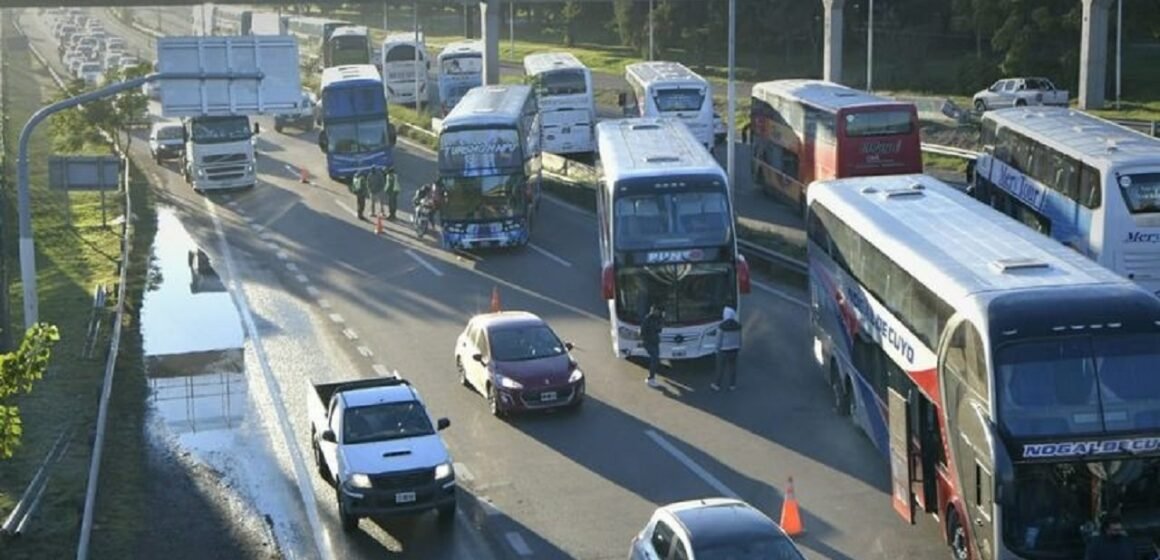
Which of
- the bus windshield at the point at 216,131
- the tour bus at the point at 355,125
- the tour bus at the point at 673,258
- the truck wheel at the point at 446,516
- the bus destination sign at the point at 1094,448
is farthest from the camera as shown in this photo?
the tour bus at the point at 355,125

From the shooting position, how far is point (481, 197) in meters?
41.2

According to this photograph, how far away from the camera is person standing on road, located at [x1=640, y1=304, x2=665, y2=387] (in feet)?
90.4

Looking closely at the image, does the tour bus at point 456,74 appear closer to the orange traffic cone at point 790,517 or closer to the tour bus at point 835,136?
the tour bus at point 835,136

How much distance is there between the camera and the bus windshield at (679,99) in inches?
2153

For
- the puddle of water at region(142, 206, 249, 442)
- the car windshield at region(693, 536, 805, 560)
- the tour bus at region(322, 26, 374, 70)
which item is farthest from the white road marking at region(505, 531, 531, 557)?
the tour bus at region(322, 26, 374, 70)

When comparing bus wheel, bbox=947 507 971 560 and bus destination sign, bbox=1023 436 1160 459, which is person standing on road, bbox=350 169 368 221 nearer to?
bus wheel, bbox=947 507 971 560

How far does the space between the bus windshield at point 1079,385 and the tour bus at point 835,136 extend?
2423 centimetres

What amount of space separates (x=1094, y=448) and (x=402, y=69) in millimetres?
65391

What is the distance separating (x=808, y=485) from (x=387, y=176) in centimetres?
2713

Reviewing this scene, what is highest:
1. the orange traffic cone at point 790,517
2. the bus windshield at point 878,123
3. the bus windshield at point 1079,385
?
the bus windshield at point 878,123

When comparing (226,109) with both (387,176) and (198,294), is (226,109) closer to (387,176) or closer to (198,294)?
(198,294)

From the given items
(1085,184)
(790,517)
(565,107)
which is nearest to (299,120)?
(565,107)

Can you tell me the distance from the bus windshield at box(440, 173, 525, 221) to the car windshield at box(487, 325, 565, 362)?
1427 centimetres

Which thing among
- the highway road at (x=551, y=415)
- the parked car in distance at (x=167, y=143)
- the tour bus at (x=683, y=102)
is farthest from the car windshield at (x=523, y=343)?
the parked car in distance at (x=167, y=143)
